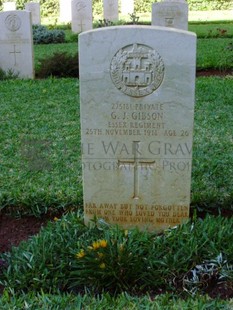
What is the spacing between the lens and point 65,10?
22.9m

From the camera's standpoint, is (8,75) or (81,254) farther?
(8,75)

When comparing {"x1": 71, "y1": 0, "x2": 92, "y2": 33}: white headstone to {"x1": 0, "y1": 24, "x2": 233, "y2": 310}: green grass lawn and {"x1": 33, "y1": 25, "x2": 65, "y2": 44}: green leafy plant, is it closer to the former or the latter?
{"x1": 33, "y1": 25, "x2": 65, "y2": 44}: green leafy plant

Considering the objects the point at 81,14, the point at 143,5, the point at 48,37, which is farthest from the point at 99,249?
the point at 143,5

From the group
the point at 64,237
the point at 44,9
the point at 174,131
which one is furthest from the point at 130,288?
the point at 44,9

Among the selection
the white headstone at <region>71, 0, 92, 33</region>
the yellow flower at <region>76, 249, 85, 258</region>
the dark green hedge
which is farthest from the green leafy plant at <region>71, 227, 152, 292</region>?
the dark green hedge

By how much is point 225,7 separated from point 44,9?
936cm

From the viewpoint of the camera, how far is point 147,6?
27156mm

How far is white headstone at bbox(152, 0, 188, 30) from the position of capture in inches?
432

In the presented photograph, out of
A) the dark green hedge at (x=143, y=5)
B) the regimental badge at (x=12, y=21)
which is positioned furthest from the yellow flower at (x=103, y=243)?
the dark green hedge at (x=143, y=5)

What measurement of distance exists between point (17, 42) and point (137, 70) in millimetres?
7289

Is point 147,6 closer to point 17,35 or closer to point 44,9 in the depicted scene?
point 44,9

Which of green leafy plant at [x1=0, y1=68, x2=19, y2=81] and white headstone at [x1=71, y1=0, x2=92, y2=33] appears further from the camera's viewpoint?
white headstone at [x1=71, y1=0, x2=92, y2=33]

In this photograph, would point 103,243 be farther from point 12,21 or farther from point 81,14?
point 81,14

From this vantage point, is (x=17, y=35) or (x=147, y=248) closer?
(x=147, y=248)
